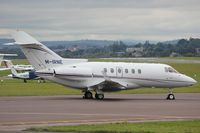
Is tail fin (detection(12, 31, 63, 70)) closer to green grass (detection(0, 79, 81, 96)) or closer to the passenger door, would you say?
the passenger door

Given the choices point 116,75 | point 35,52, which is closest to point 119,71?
point 116,75

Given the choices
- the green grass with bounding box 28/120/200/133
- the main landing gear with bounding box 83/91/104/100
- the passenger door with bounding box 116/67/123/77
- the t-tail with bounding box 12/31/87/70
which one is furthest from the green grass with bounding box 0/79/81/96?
the green grass with bounding box 28/120/200/133

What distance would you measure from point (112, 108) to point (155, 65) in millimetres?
11127

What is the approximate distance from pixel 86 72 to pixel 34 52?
3811 millimetres

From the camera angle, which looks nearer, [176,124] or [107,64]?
[176,124]

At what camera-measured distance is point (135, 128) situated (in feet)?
67.7

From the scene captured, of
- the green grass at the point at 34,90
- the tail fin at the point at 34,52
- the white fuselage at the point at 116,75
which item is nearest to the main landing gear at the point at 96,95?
the white fuselage at the point at 116,75

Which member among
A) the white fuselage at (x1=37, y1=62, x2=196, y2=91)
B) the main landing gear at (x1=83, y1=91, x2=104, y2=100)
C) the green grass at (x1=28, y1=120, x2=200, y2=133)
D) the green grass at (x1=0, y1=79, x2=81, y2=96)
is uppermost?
the white fuselage at (x1=37, y1=62, x2=196, y2=91)

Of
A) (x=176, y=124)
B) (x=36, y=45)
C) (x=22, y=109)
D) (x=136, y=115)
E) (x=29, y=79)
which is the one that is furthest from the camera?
(x=29, y=79)

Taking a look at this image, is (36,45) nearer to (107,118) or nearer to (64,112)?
(64,112)

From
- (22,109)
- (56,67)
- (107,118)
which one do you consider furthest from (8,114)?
(56,67)

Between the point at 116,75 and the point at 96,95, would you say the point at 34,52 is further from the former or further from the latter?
the point at 116,75

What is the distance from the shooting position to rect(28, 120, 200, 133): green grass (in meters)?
19.7

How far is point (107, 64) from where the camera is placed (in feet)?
132
